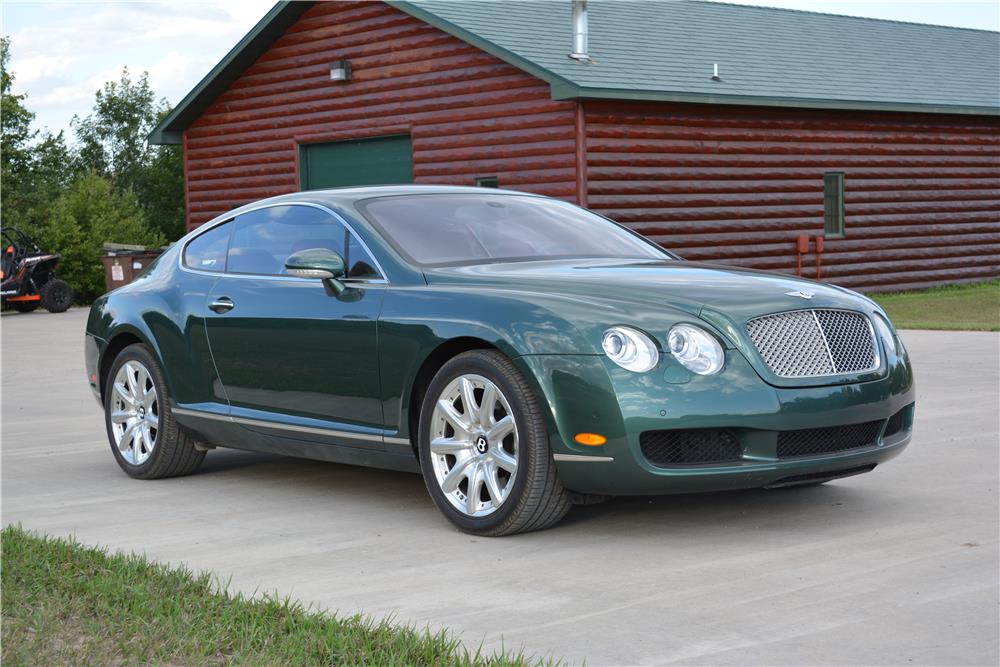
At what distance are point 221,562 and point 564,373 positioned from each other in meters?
1.51

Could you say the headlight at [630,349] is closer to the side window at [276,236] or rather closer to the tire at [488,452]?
the tire at [488,452]

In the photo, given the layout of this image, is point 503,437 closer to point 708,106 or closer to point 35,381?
point 35,381

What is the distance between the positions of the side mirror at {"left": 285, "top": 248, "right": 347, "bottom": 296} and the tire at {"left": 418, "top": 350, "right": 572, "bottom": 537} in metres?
0.83

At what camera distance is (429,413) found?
5.91 metres

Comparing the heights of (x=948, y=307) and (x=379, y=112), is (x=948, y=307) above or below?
below

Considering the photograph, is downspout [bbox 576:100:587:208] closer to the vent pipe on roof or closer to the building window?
the vent pipe on roof

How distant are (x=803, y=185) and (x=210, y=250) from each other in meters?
17.5

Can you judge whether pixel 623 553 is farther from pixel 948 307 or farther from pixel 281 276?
pixel 948 307

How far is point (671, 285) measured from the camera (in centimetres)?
575

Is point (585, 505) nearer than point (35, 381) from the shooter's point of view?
Yes

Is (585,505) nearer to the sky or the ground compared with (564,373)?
nearer to the ground

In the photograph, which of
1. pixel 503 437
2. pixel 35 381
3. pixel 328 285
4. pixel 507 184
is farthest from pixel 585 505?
pixel 507 184

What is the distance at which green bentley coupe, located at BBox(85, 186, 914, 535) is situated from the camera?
213 inches

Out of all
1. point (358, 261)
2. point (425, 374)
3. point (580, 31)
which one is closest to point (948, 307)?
point (580, 31)
